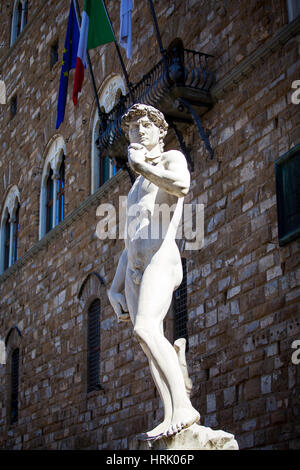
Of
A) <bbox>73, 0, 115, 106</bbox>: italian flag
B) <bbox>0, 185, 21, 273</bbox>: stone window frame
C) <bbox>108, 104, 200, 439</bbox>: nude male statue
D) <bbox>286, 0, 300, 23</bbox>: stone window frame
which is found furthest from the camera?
<bbox>0, 185, 21, 273</bbox>: stone window frame

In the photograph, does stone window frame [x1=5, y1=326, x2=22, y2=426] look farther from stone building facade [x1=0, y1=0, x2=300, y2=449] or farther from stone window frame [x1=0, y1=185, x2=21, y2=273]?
stone window frame [x1=0, y1=185, x2=21, y2=273]

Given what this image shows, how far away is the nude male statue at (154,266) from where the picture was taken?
5.29 m

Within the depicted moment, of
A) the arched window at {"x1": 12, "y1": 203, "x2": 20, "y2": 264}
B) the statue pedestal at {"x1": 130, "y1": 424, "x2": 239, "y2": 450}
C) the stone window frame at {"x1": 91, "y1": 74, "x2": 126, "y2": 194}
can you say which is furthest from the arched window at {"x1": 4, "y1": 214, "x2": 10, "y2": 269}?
the statue pedestal at {"x1": 130, "y1": 424, "x2": 239, "y2": 450}

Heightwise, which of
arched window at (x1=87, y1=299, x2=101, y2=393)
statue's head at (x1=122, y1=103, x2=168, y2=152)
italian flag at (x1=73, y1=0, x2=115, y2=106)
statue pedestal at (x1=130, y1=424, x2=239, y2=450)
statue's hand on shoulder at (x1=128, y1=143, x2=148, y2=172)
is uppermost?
italian flag at (x1=73, y1=0, x2=115, y2=106)

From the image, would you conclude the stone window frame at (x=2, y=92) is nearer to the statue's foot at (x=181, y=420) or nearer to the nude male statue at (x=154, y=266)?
the nude male statue at (x=154, y=266)

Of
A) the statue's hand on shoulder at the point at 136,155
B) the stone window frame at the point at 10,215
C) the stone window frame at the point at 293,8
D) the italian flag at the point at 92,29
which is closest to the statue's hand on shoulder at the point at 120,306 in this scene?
the statue's hand on shoulder at the point at 136,155

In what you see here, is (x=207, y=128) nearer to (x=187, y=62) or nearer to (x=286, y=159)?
(x=187, y=62)

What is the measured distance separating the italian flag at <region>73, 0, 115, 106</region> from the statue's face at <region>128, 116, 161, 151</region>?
8.00 meters

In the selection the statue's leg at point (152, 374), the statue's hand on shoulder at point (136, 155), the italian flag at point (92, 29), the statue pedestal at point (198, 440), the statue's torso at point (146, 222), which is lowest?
the statue pedestal at point (198, 440)

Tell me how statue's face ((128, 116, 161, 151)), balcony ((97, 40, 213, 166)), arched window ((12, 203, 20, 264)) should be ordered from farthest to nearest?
1. arched window ((12, 203, 20, 264))
2. balcony ((97, 40, 213, 166))
3. statue's face ((128, 116, 161, 151))

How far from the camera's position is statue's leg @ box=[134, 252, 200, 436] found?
5.18 metres

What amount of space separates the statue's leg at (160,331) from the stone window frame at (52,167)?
38.9 ft

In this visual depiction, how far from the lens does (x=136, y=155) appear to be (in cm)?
586

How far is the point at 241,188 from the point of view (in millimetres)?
10602
